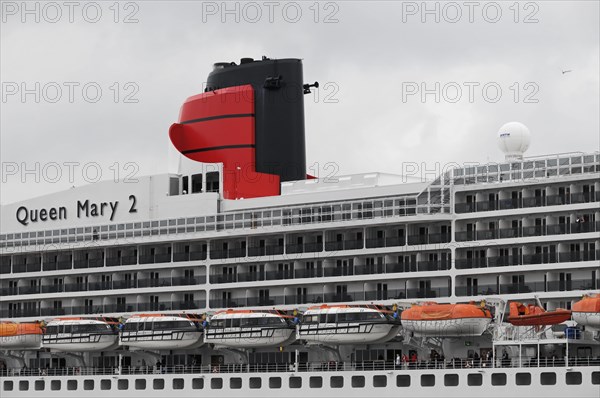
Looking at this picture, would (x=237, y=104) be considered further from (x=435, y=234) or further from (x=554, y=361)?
(x=554, y=361)

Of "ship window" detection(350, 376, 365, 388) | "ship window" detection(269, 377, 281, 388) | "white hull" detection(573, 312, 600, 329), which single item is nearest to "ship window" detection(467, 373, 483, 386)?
"white hull" detection(573, 312, 600, 329)

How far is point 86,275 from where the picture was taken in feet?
273

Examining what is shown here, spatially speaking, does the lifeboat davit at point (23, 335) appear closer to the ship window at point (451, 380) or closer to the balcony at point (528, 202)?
the ship window at point (451, 380)

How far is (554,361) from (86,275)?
29.6 m

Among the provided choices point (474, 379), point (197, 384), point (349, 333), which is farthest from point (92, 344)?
point (474, 379)

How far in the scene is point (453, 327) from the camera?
66250 millimetres

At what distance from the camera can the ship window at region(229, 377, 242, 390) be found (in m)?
73.2

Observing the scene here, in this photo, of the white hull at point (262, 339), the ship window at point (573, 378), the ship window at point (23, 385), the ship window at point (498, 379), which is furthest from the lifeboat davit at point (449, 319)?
the ship window at point (23, 385)

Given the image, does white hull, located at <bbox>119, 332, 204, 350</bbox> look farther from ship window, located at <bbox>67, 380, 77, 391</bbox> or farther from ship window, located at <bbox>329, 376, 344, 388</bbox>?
ship window, located at <bbox>329, 376, 344, 388</bbox>

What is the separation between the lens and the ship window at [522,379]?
64.4m

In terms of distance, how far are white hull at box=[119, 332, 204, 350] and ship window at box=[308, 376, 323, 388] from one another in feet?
23.9

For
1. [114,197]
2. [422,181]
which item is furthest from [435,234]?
[114,197]

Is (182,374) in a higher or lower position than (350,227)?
lower

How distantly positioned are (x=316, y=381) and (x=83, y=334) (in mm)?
14254
